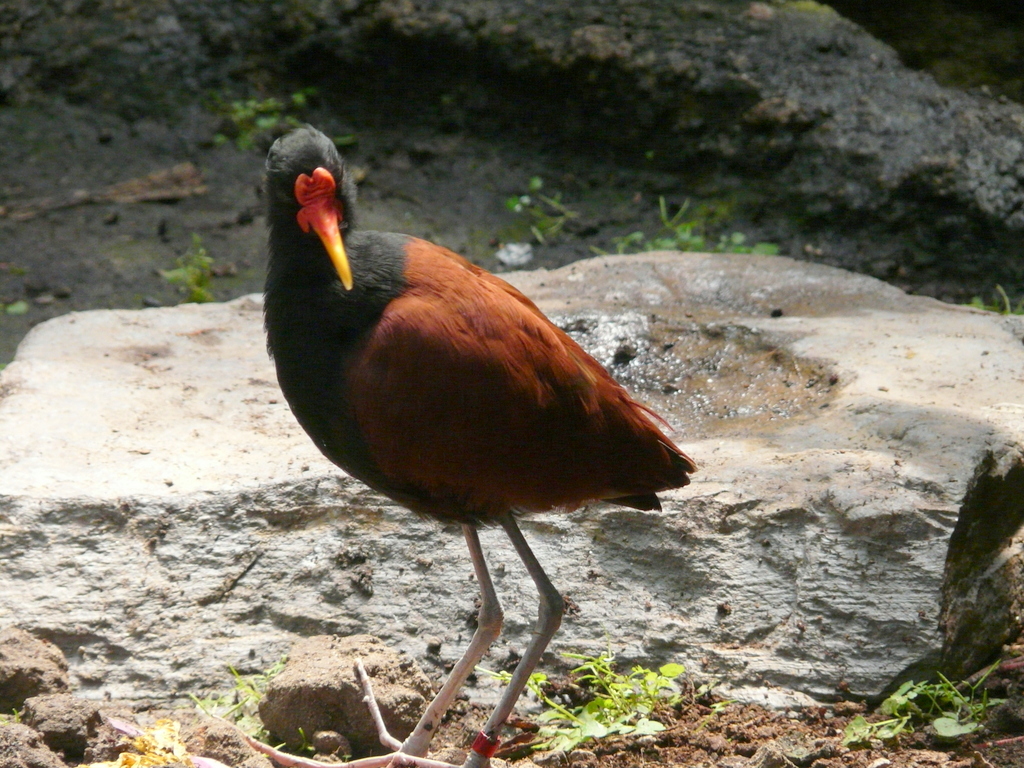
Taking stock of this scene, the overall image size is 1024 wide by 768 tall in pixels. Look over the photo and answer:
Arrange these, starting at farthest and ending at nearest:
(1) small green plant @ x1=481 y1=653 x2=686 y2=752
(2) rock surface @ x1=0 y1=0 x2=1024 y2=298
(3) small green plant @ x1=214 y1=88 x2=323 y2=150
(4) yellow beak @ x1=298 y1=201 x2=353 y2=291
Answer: (3) small green plant @ x1=214 y1=88 x2=323 y2=150, (2) rock surface @ x1=0 y1=0 x2=1024 y2=298, (1) small green plant @ x1=481 y1=653 x2=686 y2=752, (4) yellow beak @ x1=298 y1=201 x2=353 y2=291

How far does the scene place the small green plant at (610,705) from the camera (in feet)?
10.3

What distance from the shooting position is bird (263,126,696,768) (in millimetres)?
2752

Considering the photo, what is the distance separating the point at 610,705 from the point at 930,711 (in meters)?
0.92

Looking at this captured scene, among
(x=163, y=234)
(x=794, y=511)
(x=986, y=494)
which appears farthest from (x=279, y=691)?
(x=163, y=234)

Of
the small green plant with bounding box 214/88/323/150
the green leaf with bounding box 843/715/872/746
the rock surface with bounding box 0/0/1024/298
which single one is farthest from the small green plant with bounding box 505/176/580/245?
the green leaf with bounding box 843/715/872/746

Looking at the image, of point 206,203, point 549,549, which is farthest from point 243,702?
point 206,203

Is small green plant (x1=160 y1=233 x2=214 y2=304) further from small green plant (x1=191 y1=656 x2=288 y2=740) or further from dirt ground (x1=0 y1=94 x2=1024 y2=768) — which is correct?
small green plant (x1=191 y1=656 x2=288 y2=740)

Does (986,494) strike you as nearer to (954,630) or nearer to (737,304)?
(954,630)

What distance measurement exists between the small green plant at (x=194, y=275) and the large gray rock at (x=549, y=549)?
2.57 metres

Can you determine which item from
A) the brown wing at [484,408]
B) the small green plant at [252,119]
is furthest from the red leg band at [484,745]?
the small green plant at [252,119]

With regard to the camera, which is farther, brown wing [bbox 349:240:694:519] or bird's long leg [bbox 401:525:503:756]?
bird's long leg [bbox 401:525:503:756]

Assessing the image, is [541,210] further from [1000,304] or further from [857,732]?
[857,732]

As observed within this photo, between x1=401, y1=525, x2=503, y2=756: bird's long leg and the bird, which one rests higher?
the bird

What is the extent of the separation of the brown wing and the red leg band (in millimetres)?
604
